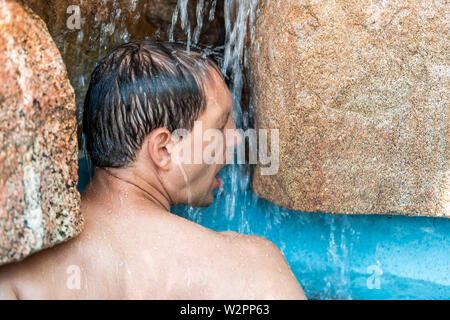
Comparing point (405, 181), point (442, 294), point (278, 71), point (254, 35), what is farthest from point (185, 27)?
point (442, 294)

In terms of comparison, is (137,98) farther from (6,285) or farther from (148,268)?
(6,285)

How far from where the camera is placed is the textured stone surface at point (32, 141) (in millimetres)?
1443

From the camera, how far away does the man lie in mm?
1688

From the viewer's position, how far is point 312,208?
7.60ft

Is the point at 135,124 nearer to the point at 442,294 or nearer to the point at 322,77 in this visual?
the point at 322,77

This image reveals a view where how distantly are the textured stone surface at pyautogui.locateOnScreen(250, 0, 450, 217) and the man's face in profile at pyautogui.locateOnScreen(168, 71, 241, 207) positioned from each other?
0.25 metres

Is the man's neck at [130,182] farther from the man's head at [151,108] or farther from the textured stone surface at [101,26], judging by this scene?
the textured stone surface at [101,26]

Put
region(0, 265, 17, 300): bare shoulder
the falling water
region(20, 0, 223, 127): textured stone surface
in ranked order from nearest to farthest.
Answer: region(0, 265, 17, 300): bare shoulder < region(20, 0, 223, 127): textured stone surface < the falling water

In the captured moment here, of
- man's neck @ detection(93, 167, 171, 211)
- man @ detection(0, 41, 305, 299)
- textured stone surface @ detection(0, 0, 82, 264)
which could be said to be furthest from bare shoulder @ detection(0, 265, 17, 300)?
man's neck @ detection(93, 167, 171, 211)

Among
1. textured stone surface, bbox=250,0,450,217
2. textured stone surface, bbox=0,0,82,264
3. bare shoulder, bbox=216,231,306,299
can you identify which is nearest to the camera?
textured stone surface, bbox=0,0,82,264

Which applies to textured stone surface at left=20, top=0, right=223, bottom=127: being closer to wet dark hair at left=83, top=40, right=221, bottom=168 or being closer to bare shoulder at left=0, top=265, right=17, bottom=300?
wet dark hair at left=83, top=40, right=221, bottom=168

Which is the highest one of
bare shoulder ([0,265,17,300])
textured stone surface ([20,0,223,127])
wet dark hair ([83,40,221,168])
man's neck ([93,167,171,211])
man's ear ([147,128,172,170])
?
textured stone surface ([20,0,223,127])

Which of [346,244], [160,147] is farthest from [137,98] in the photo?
[346,244]

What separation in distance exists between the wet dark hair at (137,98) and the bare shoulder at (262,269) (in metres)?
0.45
